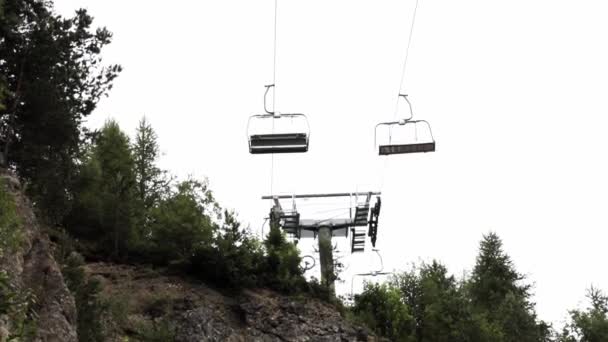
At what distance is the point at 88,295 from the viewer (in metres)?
22.7

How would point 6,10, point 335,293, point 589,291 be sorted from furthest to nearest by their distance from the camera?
point 589,291 → point 335,293 → point 6,10

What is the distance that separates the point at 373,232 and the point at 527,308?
1420cm

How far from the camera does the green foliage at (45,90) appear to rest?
26.6 m

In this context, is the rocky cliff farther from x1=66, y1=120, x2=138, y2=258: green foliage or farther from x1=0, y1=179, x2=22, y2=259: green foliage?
x1=0, y1=179, x2=22, y2=259: green foliage

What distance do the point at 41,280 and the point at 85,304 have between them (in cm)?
282

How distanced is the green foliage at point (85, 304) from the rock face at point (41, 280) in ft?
5.51

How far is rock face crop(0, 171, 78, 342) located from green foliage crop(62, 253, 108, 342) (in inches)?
66.1

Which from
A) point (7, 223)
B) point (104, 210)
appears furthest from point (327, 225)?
point (7, 223)

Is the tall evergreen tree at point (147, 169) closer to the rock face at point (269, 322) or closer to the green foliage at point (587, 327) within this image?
the rock face at point (269, 322)

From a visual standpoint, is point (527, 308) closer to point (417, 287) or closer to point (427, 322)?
point (417, 287)

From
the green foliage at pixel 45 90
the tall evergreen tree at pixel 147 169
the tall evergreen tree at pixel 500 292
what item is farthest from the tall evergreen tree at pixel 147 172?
the tall evergreen tree at pixel 500 292

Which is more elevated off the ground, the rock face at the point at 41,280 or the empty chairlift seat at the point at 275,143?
the empty chairlift seat at the point at 275,143

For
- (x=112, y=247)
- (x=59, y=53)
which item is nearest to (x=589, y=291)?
(x=112, y=247)

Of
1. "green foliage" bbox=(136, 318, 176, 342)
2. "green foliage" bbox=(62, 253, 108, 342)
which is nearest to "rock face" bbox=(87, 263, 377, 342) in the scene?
"green foliage" bbox=(136, 318, 176, 342)
